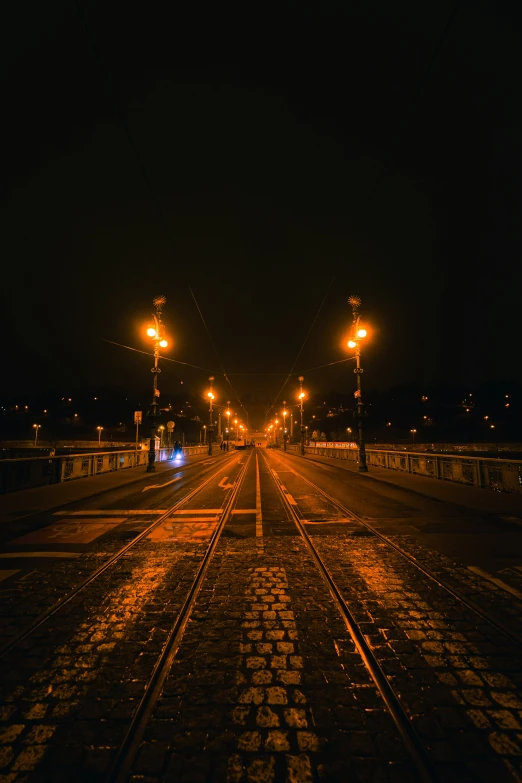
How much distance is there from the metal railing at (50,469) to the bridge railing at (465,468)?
15739 millimetres

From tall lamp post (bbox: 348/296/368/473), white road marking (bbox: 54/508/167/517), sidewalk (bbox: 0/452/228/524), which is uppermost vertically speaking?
tall lamp post (bbox: 348/296/368/473)

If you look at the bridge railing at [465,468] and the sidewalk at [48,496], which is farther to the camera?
the bridge railing at [465,468]

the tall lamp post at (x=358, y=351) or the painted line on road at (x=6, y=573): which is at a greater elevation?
the tall lamp post at (x=358, y=351)

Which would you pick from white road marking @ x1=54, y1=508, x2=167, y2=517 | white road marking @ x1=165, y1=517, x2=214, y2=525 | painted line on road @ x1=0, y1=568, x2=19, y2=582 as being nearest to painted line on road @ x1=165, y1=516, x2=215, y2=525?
white road marking @ x1=165, y1=517, x2=214, y2=525

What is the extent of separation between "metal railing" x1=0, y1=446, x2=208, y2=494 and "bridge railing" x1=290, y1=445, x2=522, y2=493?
1574 centimetres

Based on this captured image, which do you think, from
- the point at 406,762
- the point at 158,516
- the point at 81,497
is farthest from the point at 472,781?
the point at 81,497

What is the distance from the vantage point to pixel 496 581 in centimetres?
464

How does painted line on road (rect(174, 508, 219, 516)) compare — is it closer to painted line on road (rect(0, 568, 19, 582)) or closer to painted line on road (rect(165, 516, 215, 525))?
painted line on road (rect(165, 516, 215, 525))

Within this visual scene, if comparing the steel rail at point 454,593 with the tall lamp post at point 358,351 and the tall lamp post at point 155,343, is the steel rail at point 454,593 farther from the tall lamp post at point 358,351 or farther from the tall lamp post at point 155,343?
the tall lamp post at point 155,343

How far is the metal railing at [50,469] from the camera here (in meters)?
11.8

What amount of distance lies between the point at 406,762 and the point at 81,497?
1128cm

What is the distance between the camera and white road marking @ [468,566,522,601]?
4297 millimetres

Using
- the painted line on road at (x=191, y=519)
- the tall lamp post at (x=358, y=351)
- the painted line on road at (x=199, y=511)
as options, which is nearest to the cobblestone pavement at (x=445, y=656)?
the painted line on road at (x=191, y=519)

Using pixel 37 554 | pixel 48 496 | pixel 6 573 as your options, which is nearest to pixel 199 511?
pixel 37 554
